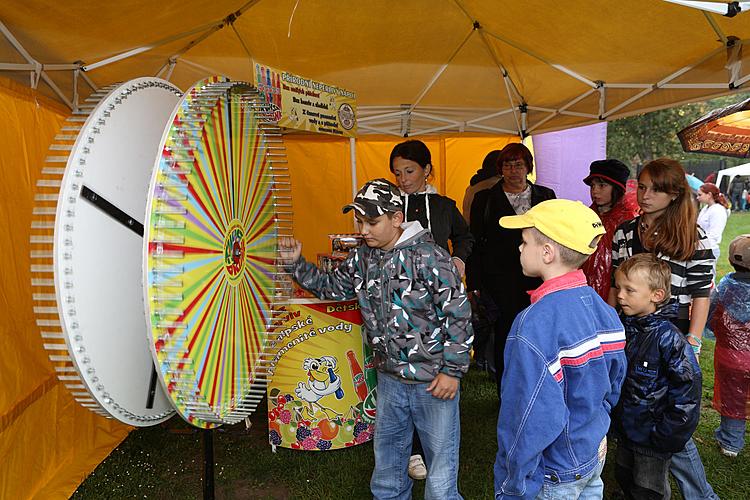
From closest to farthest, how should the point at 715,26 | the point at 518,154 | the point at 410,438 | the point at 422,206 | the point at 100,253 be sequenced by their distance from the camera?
the point at 100,253 < the point at 410,438 < the point at 715,26 < the point at 422,206 < the point at 518,154

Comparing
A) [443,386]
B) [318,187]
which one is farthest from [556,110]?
[443,386]

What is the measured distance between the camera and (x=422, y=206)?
3.17 metres

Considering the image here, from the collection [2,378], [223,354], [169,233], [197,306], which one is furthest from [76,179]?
[2,378]

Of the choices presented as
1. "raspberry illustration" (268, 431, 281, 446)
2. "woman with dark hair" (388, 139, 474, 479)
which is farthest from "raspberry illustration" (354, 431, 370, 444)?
"raspberry illustration" (268, 431, 281, 446)

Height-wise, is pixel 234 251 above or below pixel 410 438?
above

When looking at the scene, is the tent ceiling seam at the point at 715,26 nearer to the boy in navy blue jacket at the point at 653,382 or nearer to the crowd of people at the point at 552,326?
the crowd of people at the point at 552,326

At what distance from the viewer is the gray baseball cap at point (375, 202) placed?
7.41 ft

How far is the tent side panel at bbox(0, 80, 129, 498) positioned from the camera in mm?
2471

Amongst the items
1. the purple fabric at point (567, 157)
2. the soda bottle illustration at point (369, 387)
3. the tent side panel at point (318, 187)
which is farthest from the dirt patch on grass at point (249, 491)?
the purple fabric at point (567, 157)

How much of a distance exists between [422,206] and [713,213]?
19.0 ft

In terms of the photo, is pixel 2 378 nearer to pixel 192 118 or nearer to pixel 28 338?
pixel 28 338

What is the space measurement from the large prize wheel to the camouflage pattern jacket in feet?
3.17

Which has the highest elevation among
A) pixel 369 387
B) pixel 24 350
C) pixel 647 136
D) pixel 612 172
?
pixel 647 136

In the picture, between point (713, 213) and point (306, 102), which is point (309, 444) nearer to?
point (306, 102)
